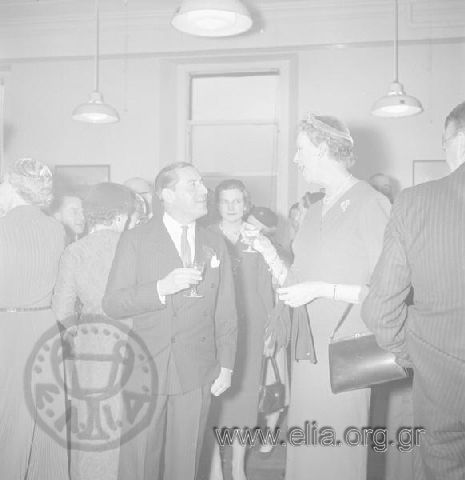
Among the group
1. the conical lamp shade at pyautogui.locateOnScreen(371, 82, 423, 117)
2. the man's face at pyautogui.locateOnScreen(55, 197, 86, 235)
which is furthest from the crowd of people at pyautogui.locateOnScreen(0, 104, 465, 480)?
the conical lamp shade at pyautogui.locateOnScreen(371, 82, 423, 117)

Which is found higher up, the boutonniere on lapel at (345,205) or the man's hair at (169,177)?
the man's hair at (169,177)

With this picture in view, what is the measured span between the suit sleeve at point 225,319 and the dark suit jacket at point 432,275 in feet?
2.52

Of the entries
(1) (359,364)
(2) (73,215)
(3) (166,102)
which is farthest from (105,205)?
(3) (166,102)

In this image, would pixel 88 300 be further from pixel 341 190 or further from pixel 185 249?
pixel 341 190

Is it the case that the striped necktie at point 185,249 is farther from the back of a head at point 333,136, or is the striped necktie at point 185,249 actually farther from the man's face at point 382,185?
the man's face at point 382,185

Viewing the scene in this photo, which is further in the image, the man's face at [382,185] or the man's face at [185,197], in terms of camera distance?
the man's face at [382,185]

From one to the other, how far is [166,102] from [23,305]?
182 inches

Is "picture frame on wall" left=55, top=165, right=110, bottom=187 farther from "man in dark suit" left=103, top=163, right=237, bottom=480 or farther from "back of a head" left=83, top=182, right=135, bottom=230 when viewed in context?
"man in dark suit" left=103, top=163, right=237, bottom=480

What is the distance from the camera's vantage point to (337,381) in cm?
179

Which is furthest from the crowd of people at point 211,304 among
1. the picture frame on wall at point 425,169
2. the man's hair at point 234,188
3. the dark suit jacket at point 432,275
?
the picture frame on wall at point 425,169

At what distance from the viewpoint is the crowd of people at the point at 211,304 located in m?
1.38

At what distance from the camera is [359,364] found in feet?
5.74

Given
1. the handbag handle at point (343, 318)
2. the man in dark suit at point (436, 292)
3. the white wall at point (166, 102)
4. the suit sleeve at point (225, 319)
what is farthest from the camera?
the white wall at point (166, 102)

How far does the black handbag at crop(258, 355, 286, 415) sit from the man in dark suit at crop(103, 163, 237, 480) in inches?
29.6
